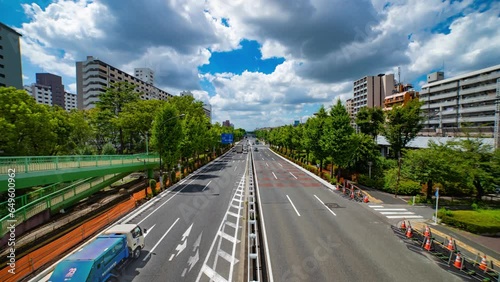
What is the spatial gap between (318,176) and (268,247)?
23.1 metres

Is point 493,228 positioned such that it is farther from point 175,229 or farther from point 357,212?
point 175,229

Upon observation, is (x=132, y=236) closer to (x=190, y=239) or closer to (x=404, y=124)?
(x=190, y=239)

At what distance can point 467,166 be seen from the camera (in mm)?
18922

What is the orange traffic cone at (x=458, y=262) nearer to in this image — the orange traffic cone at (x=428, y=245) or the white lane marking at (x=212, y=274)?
the orange traffic cone at (x=428, y=245)

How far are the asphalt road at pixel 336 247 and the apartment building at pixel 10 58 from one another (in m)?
71.9

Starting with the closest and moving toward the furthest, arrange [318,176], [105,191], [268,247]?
[268,247] < [105,191] < [318,176]

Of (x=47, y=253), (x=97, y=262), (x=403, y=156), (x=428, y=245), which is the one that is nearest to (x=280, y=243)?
(x=428, y=245)

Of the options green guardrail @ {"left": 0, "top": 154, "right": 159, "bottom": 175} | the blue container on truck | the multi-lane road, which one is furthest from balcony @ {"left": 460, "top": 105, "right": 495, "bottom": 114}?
green guardrail @ {"left": 0, "top": 154, "right": 159, "bottom": 175}

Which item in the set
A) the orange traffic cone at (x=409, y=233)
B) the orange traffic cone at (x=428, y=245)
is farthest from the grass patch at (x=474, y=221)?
the orange traffic cone at (x=428, y=245)

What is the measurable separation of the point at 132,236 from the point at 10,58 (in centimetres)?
7345

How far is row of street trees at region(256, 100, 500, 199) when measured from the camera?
1902cm

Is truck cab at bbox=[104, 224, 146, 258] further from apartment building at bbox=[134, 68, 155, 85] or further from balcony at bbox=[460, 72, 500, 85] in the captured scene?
apartment building at bbox=[134, 68, 155, 85]

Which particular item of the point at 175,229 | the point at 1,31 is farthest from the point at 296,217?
the point at 1,31

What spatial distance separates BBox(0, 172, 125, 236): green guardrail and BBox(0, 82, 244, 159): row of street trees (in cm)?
725
